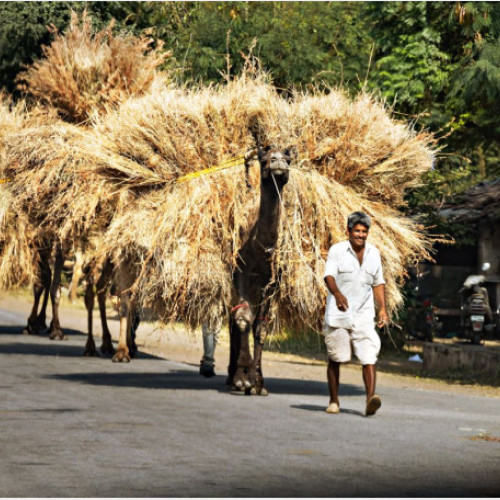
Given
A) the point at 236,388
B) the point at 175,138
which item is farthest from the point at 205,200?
the point at 236,388

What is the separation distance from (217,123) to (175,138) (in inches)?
20.6

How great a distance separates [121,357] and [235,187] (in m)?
5.21

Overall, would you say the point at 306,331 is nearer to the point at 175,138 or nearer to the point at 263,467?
the point at 175,138

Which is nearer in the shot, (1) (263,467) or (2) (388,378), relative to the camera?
(1) (263,467)

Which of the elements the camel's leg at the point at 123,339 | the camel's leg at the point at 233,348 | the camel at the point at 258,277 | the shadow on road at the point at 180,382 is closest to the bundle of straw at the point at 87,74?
the camel's leg at the point at 123,339

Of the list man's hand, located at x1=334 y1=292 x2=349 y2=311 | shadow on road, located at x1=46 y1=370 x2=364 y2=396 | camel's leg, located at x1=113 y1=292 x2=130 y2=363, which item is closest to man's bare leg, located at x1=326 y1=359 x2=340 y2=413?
man's hand, located at x1=334 y1=292 x2=349 y2=311

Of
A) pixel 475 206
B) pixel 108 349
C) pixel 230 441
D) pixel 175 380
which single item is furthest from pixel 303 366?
pixel 230 441

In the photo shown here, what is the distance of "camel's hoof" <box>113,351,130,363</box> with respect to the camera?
59.6 feet

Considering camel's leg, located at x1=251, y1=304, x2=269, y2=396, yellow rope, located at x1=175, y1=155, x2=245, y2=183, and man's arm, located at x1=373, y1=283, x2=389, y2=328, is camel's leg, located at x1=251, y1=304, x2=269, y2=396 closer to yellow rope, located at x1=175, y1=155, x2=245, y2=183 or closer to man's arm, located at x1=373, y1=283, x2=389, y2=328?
yellow rope, located at x1=175, y1=155, x2=245, y2=183

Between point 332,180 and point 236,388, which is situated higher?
point 332,180

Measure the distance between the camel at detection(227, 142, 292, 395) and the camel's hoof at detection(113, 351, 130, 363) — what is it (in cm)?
474

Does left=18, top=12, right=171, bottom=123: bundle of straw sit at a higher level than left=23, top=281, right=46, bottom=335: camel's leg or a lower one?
higher

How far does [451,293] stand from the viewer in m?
31.3

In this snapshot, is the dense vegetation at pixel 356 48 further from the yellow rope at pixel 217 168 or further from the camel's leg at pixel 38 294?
the camel's leg at pixel 38 294
